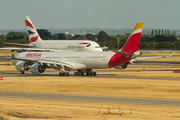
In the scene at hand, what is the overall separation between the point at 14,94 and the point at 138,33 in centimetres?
2496

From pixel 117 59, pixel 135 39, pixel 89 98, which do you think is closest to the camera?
pixel 89 98

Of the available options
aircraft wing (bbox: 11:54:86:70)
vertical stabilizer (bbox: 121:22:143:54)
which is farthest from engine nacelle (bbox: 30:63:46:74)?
vertical stabilizer (bbox: 121:22:143:54)

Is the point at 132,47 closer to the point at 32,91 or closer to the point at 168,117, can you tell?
the point at 32,91

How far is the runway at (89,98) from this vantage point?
26611 mm

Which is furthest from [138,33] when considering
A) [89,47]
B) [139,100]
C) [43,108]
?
[89,47]

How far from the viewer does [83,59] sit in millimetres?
53812

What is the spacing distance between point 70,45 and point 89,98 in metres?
64.3

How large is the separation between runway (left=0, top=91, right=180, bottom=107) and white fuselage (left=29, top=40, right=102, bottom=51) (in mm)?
58280

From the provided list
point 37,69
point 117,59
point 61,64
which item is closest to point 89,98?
point 117,59

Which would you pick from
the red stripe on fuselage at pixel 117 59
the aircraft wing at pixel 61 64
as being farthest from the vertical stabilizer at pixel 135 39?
the aircraft wing at pixel 61 64

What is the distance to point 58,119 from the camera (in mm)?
20328

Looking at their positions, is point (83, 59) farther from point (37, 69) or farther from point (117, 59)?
point (37, 69)

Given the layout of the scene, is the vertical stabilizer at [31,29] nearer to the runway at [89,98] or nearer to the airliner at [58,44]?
the airliner at [58,44]

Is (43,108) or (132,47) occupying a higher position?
(132,47)
